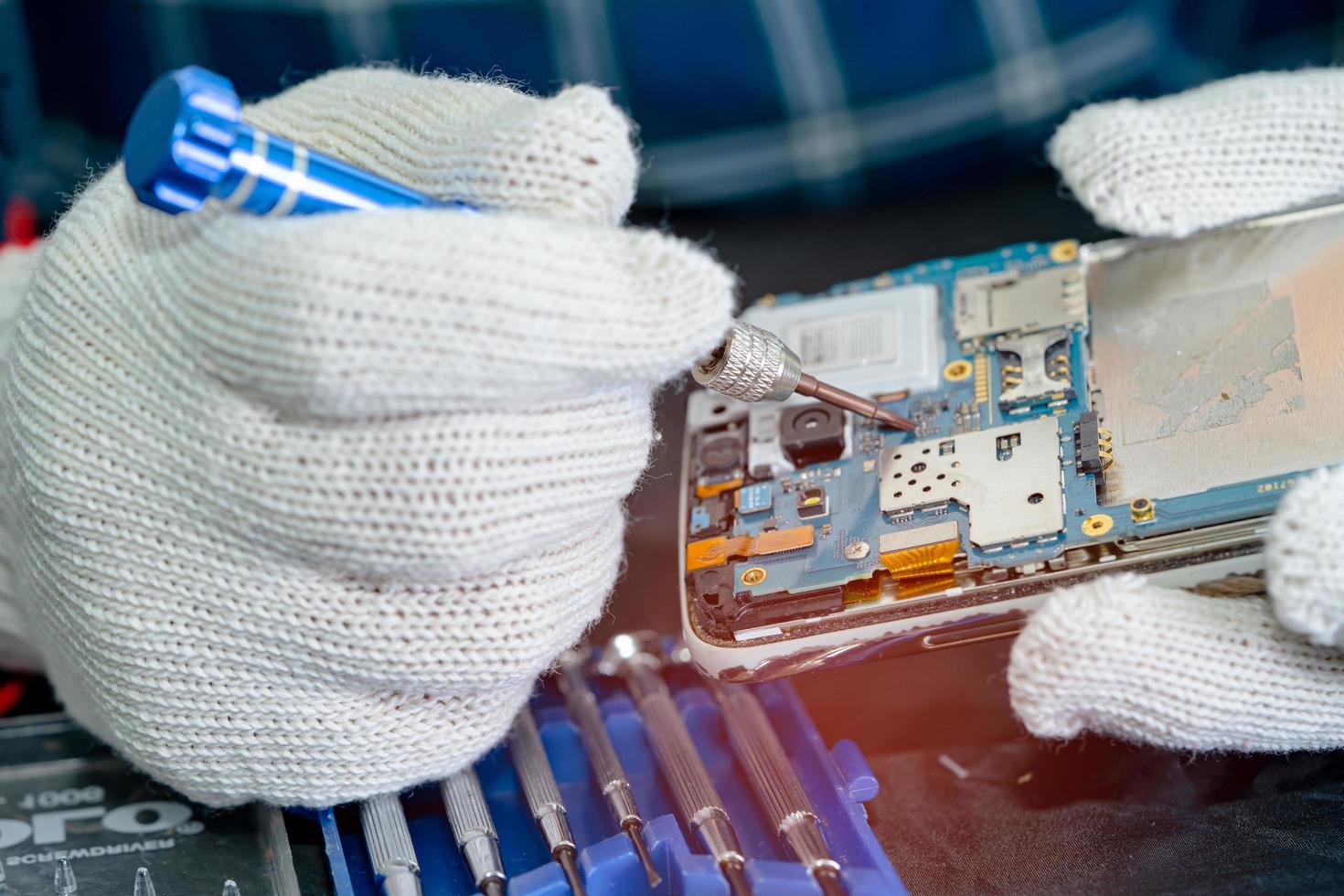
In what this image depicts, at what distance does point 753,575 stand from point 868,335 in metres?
0.25

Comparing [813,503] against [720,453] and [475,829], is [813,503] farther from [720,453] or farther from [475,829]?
[475,829]

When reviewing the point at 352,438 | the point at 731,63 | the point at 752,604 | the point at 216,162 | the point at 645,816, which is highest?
the point at 731,63

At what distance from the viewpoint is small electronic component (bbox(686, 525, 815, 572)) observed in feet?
2.60

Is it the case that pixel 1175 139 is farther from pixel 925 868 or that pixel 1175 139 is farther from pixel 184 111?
pixel 184 111

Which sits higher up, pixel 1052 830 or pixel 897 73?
pixel 897 73

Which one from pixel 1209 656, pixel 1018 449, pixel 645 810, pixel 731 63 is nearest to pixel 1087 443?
pixel 1018 449

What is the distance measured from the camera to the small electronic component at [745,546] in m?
0.79

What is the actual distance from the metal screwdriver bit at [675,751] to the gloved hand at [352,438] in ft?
0.36

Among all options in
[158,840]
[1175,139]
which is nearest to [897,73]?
[1175,139]

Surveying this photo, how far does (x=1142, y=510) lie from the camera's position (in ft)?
2.39

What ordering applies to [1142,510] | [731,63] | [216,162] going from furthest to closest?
[731,63]
[1142,510]
[216,162]

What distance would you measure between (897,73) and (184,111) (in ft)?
2.88

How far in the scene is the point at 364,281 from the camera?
608mm

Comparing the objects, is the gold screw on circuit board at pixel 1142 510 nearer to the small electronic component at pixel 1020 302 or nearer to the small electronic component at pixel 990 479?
the small electronic component at pixel 990 479
